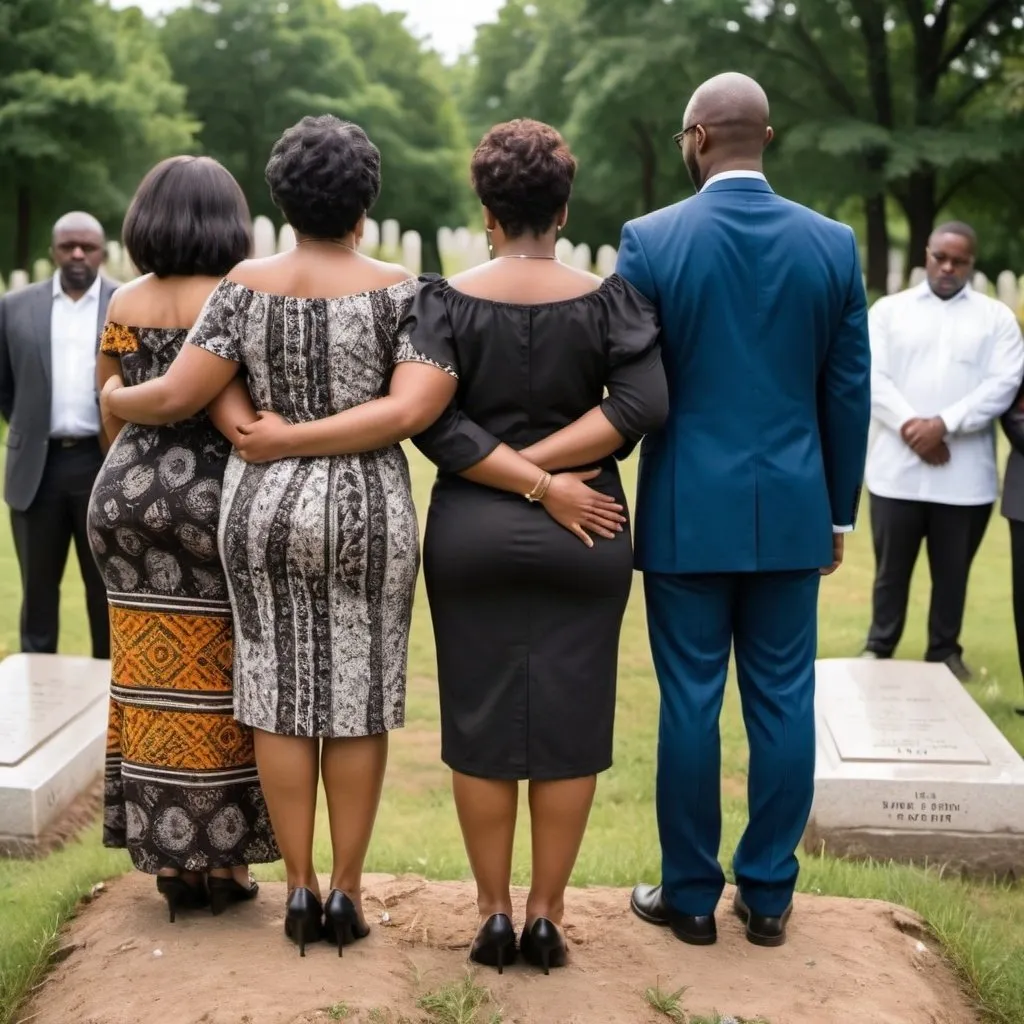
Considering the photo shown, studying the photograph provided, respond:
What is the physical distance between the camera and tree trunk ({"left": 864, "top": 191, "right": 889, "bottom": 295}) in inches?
939

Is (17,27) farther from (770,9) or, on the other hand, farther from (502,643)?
(502,643)

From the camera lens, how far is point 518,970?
3.70 m

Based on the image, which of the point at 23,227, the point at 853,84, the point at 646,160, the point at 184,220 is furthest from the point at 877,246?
the point at 184,220

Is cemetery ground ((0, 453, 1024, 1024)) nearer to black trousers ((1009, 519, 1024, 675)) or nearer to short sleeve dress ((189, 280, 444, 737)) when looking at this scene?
short sleeve dress ((189, 280, 444, 737))

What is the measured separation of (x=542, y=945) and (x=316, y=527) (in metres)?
1.26

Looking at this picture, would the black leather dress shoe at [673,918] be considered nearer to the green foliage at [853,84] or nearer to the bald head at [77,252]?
the bald head at [77,252]

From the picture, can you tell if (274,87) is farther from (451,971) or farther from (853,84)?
(451,971)

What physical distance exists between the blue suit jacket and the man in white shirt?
3.54 meters

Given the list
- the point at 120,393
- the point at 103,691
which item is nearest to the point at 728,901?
the point at 120,393

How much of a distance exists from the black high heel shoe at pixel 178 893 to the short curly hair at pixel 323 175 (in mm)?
1871

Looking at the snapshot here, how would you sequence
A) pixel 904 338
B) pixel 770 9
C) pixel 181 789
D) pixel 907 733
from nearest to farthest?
pixel 181 789
pixel 907 733
pixel 904 338
pixel 770 9

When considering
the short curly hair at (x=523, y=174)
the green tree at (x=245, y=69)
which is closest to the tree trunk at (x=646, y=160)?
the green tree at (x=245, y=69)

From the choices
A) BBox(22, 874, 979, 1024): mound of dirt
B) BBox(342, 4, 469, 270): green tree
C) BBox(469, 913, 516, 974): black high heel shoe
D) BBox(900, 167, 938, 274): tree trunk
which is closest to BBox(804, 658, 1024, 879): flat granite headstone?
BBox(22, 874, 979, 1024): mound of dirt

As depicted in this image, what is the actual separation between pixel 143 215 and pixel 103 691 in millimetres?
3448
